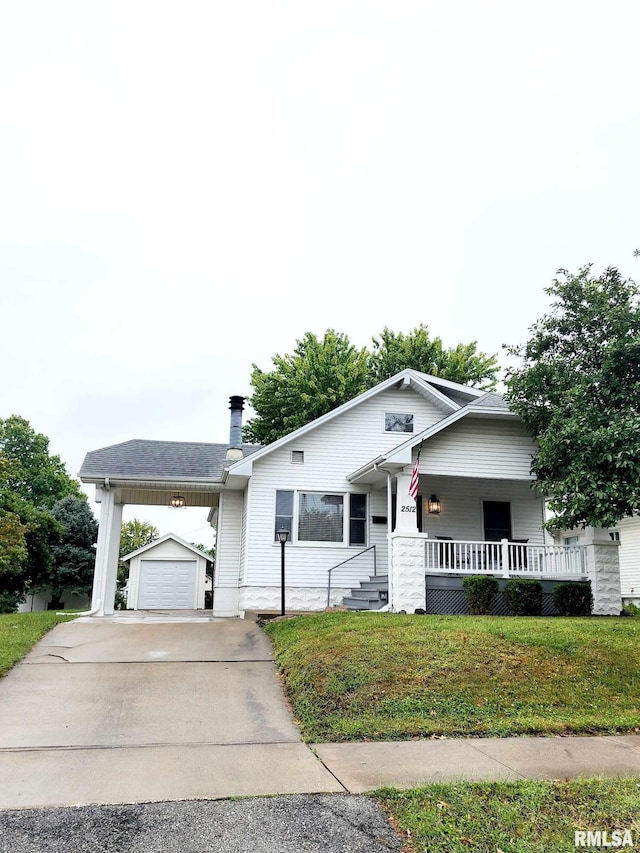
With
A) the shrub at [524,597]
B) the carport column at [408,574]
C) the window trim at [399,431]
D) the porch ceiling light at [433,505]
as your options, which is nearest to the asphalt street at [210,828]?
the carport column at [408,574]

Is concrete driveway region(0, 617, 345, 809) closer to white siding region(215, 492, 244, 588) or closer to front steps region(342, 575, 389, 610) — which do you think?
front steps region(342, 575, 389, 610)

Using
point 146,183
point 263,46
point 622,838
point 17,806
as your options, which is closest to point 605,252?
point 263,46

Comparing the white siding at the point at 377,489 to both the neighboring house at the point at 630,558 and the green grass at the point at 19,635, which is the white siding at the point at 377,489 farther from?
the neighboring house at the point at 630,558

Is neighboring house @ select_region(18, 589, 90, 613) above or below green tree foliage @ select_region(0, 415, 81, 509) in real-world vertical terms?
below

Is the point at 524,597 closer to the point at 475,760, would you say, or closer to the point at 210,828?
the point at 475,760

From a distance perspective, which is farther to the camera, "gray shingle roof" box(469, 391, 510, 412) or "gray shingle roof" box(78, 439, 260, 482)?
"gray shingle roof" box(78, 439, 260, 482)

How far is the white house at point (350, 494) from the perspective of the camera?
13977mm

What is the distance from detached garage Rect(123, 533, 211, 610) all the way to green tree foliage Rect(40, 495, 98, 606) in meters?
2.92

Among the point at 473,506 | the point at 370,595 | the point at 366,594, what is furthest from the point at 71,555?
the point at 473,506

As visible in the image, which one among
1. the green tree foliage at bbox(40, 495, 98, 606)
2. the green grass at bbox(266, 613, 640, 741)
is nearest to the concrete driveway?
the green grass at bbox(266, 613, 640, 741)

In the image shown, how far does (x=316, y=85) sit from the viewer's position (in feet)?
44.7

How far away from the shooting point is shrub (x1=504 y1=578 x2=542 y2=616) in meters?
12.5

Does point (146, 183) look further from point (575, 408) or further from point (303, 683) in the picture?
point (303, 683)

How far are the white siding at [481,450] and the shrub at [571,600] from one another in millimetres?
2467
